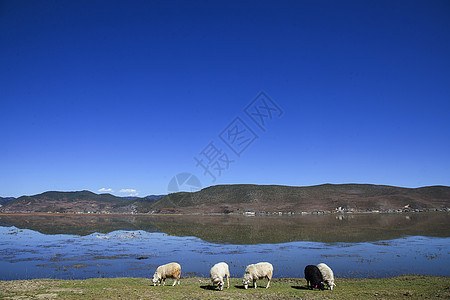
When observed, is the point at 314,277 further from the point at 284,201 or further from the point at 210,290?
the point at 284,201

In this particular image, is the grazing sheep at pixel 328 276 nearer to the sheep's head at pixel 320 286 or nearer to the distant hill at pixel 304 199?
the sheep's head at pixel 320 286

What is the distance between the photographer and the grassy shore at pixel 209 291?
1326 cm

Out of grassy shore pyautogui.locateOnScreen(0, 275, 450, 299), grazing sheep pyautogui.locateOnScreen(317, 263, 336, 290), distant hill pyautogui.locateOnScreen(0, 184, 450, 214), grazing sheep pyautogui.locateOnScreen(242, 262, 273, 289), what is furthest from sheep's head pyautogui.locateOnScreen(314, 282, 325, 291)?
distant hill pyautogui.locateOnScreen(0, 184, 450, 214)

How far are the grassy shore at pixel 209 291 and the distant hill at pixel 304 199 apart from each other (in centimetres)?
12054

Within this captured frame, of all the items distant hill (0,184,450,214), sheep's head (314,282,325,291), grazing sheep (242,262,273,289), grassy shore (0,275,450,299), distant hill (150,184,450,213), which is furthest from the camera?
distant hill (0,184,450,214)

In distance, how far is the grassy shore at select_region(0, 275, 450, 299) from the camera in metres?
13.3

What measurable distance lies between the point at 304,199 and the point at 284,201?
33.9 feet

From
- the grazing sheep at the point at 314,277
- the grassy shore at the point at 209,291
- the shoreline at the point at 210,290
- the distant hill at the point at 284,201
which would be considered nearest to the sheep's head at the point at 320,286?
the grazing sheep at the point at 314,277

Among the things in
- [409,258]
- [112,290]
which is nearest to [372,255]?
[409,258]

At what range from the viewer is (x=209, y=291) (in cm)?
1505

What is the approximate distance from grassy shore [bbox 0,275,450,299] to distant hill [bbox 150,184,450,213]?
121m

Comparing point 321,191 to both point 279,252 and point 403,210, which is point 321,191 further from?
point 279,252

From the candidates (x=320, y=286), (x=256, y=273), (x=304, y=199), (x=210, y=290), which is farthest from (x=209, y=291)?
(x=304, y=199)

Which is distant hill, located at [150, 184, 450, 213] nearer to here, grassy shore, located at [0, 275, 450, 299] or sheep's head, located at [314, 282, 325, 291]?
grassy shore, located at [0, 275, 450, 299]
